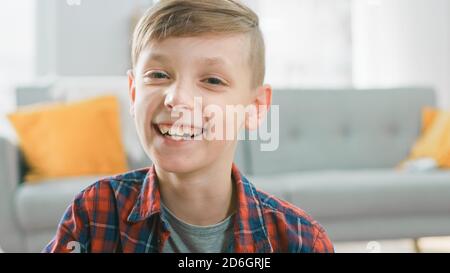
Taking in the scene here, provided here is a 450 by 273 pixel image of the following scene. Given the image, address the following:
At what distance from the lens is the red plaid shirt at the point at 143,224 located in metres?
0.48

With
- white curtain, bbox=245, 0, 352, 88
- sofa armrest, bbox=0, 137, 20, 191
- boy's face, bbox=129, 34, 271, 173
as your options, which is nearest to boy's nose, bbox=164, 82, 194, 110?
boy's face, bbox=129, 34, 271, 173

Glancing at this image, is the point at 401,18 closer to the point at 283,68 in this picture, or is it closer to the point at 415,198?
the point at 283,68

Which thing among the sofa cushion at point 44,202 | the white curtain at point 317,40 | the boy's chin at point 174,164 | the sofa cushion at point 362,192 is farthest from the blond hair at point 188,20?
the white curtain at point 317,40

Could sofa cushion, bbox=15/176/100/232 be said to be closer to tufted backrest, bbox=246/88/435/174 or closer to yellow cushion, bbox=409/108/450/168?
tufted backrest, bbox=246/88/435/174

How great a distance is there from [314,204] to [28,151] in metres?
0.63

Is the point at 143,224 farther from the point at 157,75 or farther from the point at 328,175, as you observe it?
the point at 328,175

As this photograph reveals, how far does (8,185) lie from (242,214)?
718mm

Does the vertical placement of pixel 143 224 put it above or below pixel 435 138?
below

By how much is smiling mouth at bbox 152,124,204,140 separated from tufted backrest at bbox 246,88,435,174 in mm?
397

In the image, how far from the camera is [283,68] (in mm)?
1116

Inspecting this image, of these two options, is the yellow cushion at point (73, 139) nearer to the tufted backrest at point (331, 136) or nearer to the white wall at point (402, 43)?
the tufted backrest at point (331, 136)

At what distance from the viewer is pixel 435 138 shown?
4.28 feet

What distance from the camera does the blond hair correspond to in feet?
1.46

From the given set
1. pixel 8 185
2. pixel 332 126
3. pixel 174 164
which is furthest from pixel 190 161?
pixel 8 185
